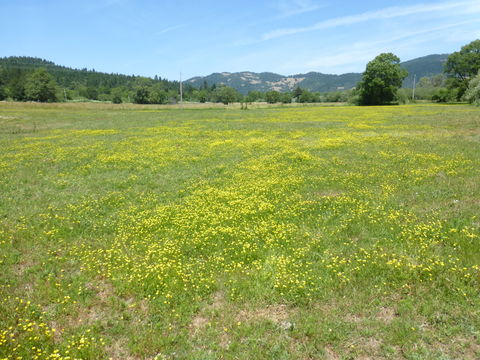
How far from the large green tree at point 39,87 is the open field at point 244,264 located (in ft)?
460

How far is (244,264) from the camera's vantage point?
25.7 ft

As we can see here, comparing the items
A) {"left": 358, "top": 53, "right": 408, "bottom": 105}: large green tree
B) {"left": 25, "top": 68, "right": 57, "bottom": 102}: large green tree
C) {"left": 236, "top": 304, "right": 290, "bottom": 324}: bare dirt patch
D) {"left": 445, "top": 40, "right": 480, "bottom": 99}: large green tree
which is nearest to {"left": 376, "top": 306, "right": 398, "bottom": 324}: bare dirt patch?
{"left": 236, "top": 304, "right": 290, "bottom": 324}: bare dirt patch

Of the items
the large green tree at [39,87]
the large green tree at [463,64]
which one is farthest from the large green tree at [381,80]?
the large green tree at [39,87]

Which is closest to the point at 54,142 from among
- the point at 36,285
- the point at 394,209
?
the point at 36,285

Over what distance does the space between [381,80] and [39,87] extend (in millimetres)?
135947

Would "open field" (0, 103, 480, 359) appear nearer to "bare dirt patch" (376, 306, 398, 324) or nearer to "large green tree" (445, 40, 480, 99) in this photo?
"bare dirt patch" (376, 306, 398, 324)

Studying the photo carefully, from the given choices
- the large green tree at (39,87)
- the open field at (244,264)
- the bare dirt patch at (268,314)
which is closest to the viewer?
the open field at (244,264)

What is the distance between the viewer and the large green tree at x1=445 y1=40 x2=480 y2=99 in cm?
9081

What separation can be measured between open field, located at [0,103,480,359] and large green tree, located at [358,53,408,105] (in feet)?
296

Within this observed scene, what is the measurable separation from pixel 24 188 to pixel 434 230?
17493 millimetres

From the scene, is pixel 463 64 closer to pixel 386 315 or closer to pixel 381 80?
pixel 381 80

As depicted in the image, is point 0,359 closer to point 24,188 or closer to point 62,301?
point 62,301

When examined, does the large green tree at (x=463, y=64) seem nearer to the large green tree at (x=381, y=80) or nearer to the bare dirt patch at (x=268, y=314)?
the large green tree at (x=381, y=80)

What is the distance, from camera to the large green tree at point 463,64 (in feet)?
298
